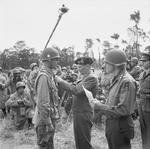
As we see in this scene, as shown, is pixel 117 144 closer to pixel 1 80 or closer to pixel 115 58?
pixel 115 58

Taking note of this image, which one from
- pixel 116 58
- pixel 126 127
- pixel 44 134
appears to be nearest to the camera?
pixel 126 127

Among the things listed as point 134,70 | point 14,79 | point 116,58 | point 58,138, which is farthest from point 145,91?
point 14,79

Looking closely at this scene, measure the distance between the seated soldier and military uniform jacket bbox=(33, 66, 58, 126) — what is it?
145 inches

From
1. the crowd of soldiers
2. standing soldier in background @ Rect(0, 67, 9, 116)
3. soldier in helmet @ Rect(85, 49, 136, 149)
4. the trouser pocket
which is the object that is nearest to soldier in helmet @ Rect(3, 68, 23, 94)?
standing soldier in background @ Rect(0, 67, 9, 116)

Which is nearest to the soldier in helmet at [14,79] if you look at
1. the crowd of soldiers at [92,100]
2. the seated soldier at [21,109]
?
the seated soldier at [21,109]

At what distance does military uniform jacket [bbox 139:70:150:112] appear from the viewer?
5125mm

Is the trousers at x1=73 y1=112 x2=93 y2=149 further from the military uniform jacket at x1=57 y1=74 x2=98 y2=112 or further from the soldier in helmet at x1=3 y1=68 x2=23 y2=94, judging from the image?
the soldier in helmet at x1=3 y1=68 x2=23 y2=94

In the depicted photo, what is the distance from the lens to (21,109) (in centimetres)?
803

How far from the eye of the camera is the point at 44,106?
4.23 meters

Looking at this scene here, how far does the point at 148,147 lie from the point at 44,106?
2.15 meters

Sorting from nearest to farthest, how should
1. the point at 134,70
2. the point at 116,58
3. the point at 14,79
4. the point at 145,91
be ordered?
the point at 116,58
the point at 145,91
the point at 134,70
the point at 14,79

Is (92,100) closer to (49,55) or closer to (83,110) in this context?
(83,110)

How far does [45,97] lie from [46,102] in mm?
76

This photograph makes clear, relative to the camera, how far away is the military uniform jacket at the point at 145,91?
202 inches
